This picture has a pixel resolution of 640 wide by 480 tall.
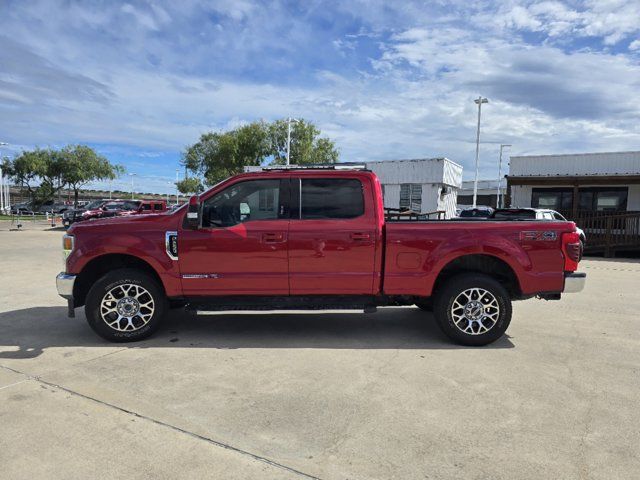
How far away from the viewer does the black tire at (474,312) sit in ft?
17.4

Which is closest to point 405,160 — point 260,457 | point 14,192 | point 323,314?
point 323,314

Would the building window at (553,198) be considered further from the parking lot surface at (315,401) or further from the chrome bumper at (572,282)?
the chrome bumper at (572,282)

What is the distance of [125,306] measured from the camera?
5.26 metres

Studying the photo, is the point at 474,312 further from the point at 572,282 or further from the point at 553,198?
the point at 553,198

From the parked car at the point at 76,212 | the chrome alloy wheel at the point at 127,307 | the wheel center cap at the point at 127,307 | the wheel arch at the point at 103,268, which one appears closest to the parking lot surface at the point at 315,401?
the chrome alloy wheel at the point at 127,307

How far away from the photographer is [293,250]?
207 inches

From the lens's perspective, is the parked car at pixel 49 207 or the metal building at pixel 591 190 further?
the parked car at pixel 49 207

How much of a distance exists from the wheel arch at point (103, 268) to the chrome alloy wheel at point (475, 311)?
11.2ft

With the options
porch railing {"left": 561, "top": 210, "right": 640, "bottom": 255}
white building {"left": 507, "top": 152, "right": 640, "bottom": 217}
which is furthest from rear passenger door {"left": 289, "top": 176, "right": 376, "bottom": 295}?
white building {"left": 507, "top": 152, "right": 640, "bottom": 217}

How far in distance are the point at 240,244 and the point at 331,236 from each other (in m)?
1.02

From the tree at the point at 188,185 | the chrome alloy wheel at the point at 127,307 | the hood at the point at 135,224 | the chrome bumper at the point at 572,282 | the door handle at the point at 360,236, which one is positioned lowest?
the chrome alloy wheel at the point at 127,307

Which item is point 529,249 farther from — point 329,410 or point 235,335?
point 235,335

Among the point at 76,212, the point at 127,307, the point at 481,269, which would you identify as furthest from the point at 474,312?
the point at 76,212

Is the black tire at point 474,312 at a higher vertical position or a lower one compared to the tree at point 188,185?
lower
